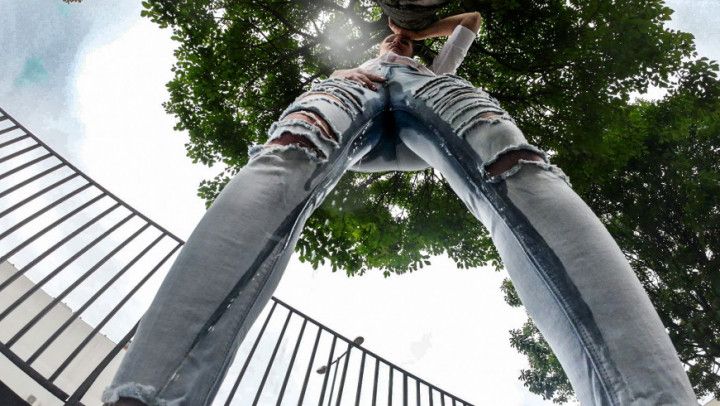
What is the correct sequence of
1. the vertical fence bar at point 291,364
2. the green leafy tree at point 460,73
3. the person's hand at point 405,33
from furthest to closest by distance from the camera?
the green leafy tree at point 460,73
the vertical fence bar at point 291,364
the person's hand at point 405,33

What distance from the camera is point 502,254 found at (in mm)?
817

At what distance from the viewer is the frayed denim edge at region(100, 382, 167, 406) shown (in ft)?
1.52

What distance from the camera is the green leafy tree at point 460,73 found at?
4934 mm

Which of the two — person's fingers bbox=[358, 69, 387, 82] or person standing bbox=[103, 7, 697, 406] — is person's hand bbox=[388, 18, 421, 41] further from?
person standing bbox=[103, 7, 697, 406]

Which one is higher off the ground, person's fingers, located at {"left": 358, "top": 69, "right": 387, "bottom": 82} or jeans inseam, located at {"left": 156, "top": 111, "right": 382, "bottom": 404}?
person's fingers, located at {"left": 358, "top": 69, "right": 387, "bottom": 82}

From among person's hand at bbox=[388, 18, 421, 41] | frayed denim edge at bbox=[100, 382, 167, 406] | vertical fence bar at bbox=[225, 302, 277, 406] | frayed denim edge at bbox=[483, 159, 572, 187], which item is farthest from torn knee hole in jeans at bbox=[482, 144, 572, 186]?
vertical fence bar at bbox=[225, 302, 277, 406]

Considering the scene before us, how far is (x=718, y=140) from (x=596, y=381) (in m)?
10.5

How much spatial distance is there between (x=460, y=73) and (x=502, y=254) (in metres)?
5.67

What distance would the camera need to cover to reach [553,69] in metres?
5.25

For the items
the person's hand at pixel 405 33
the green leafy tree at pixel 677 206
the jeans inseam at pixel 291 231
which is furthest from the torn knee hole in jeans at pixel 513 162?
the green leafy tree at pixel 677 206

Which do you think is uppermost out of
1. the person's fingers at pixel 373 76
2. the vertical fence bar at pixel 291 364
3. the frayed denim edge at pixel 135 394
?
the vertical fence bar at pixel 291 364

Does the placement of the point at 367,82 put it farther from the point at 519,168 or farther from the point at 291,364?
the point at 291,364

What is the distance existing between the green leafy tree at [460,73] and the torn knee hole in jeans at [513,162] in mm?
4905

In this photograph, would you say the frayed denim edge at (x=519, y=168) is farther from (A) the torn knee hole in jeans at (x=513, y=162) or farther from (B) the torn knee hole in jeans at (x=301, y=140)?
(B) the torn knee hole in jeans at (x=301, y=140)
